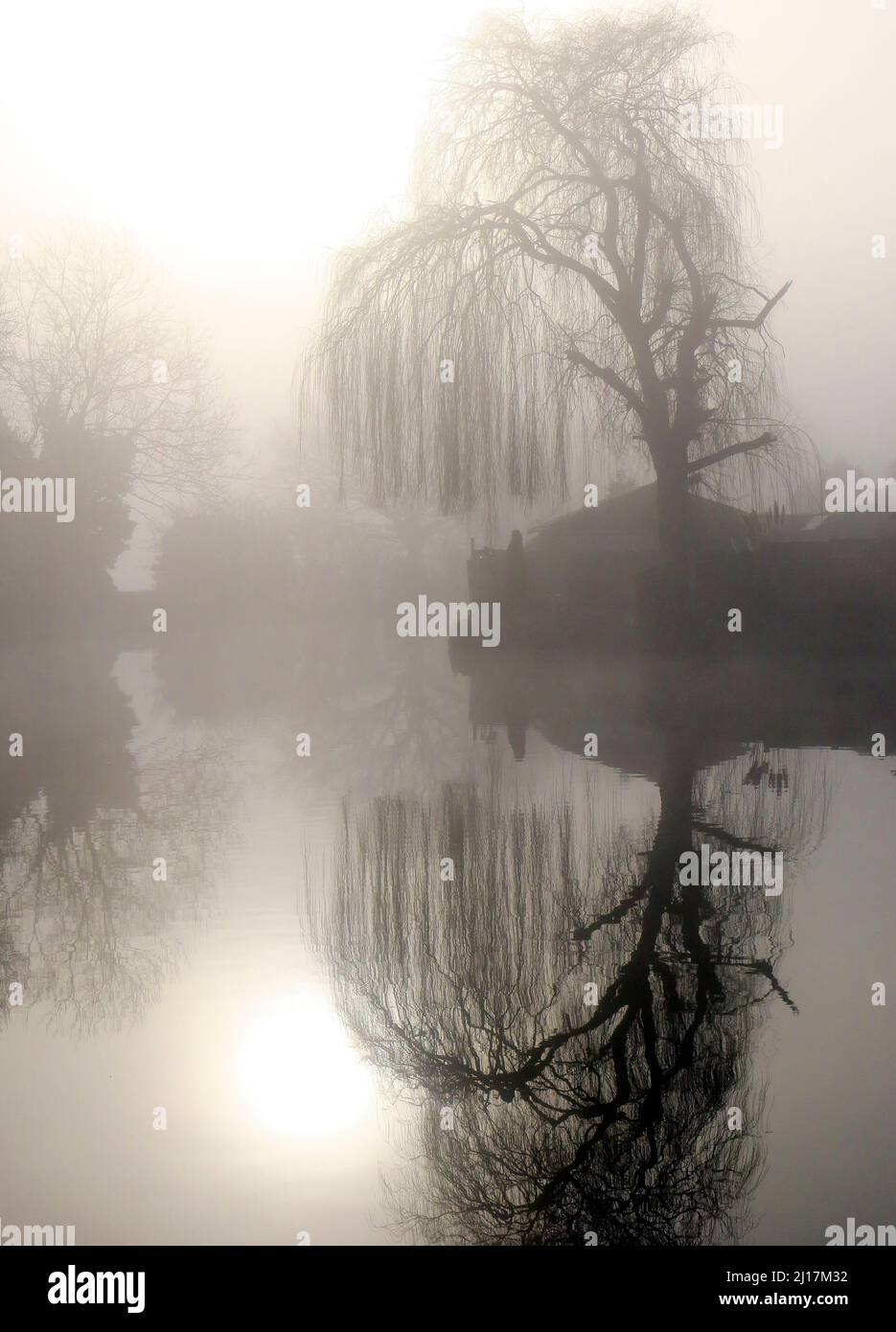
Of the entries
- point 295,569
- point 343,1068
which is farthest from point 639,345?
point 295,569

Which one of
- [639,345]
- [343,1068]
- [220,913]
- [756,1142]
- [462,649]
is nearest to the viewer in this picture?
[756,1142]

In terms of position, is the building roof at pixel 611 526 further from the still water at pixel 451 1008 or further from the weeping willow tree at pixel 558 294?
the still water at pixel 451 1008

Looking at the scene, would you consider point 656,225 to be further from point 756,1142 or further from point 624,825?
point 756,1142

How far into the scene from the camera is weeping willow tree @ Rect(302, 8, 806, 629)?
18.9m

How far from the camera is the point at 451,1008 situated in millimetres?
4691

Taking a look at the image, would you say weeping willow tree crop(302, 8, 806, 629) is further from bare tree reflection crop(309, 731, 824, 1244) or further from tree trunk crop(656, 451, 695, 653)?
bare tree reflection crop(309, 731, 824, 1244)

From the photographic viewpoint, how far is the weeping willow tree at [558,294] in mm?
18922

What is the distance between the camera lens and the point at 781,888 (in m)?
6.41

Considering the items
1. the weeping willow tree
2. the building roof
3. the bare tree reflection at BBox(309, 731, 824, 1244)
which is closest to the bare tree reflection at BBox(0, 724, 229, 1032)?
the bare tree reflection at BBox(309, 731, 824, 1244)

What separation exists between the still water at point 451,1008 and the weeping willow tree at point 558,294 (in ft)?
29.4

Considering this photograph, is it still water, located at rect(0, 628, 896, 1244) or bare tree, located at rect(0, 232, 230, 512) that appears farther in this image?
bare tree, located at rect(0, 232, 230, 512)

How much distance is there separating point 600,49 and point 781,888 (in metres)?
17.1

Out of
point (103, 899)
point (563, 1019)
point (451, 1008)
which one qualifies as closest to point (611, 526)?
point (103, 899)

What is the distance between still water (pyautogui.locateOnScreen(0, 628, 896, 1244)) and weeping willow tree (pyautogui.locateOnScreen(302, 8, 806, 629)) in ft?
29.4
